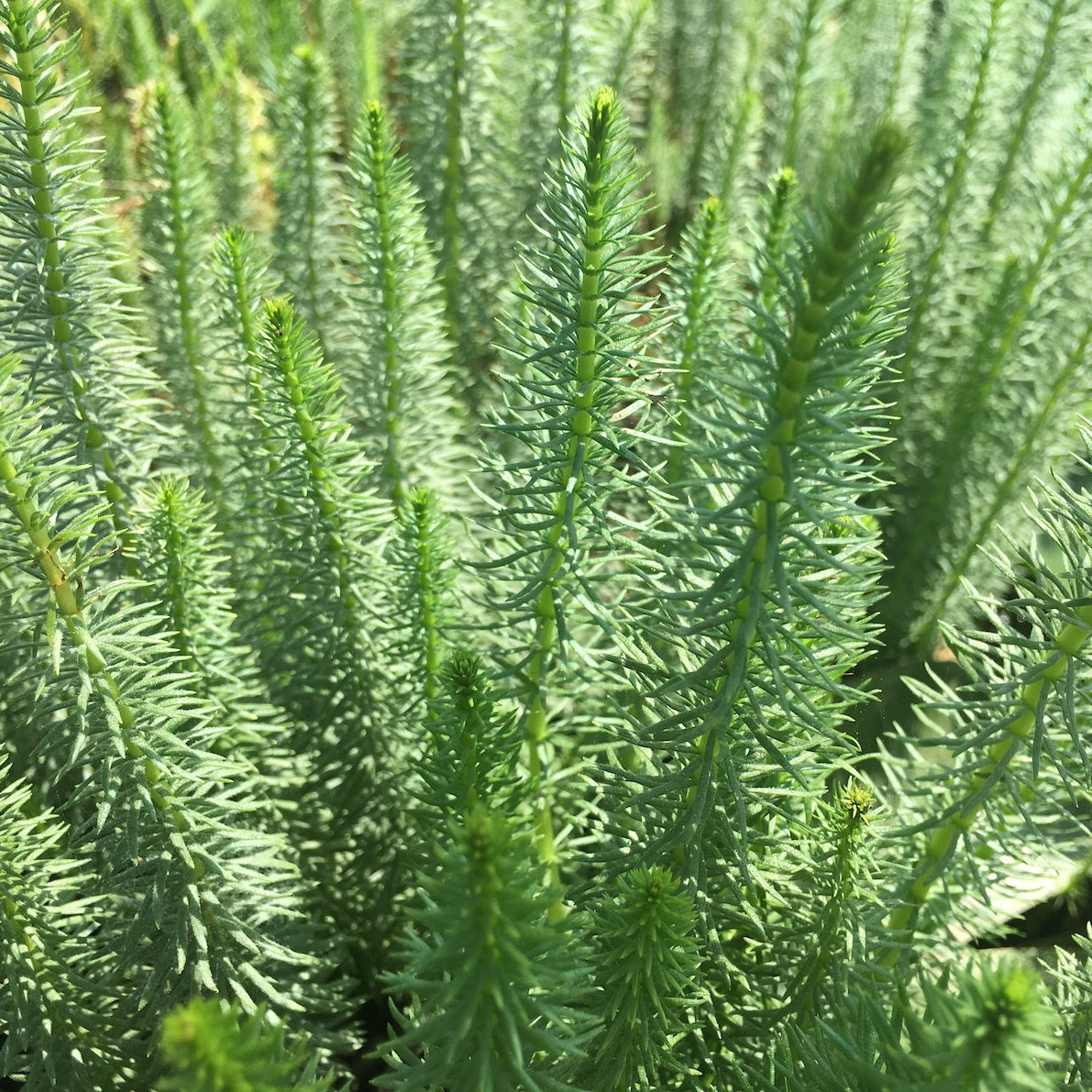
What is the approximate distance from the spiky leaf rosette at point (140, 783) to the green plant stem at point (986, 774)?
0.56 m

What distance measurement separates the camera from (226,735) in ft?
3.46

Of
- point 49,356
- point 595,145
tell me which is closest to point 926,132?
point 595,145

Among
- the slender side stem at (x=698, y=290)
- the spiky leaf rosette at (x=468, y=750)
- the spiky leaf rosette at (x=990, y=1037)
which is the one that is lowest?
the spiky leaf rosette at (x=468, y=750)

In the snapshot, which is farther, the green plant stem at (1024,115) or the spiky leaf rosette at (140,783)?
the green plant stem at (1024,115)

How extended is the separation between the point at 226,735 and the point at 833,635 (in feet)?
2.09

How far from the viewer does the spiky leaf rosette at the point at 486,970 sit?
591 millimetres

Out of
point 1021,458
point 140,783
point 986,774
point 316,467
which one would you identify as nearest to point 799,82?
point 1021,458

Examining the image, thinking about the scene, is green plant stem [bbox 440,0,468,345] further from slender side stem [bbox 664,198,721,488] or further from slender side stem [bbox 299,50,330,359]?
slender side stem [bbox 664,198,721,488]

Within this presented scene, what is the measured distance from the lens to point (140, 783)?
85 centimetres

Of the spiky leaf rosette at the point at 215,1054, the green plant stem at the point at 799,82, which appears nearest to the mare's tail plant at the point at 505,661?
the spiky leaf rosette at the point at 215,1054

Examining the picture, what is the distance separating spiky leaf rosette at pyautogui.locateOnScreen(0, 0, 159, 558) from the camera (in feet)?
3.07

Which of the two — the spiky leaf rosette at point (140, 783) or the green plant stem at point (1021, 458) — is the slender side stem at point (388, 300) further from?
the green plant stem at point (1021, 458)

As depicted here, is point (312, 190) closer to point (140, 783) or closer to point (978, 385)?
point (140, 783)

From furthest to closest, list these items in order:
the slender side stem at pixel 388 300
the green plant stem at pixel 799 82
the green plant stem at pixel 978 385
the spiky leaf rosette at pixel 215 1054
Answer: the green plant stem at pixel 799 82 → the green plant stem at pixel 978 385 → the slender side stem at pixel 388 300 → the spiky leaf rosette at pixel 215 1054
